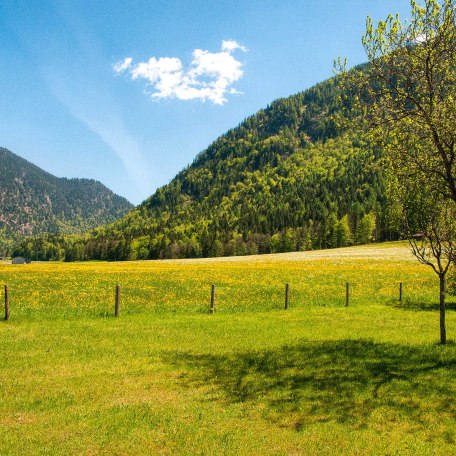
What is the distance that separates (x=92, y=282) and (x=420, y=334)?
37928 mm

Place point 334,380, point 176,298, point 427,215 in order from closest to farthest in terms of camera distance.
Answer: point 334,380, point 427,215, point 176,298

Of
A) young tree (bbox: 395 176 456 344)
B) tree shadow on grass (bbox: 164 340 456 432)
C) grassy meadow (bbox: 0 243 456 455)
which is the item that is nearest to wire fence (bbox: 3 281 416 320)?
grassy meadow (bbox: 0 243 456 455)

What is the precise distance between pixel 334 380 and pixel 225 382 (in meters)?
3.83

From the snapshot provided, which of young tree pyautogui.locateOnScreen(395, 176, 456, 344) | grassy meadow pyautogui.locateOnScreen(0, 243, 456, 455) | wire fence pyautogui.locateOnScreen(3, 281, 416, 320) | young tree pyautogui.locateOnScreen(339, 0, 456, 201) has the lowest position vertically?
wire fence pyautogui.locateOnScreen(3, 281, 416, 320)

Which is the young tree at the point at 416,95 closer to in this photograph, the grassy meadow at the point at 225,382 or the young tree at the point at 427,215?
the young tree at the point at 427,215

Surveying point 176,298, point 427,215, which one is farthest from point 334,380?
point 176,298

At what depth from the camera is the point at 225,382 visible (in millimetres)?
13305

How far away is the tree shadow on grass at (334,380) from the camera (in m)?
10.7

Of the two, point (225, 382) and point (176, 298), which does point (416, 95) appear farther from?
point (176, 298)

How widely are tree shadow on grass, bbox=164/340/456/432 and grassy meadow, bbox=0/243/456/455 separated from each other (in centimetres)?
6

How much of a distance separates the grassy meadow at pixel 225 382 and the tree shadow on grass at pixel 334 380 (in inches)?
2.4

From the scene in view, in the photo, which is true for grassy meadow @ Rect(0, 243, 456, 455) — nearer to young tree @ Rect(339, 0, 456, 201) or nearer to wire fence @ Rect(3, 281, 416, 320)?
wire fence @ Rect(3, 281, 416, 320)

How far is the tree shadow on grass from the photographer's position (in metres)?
10.7

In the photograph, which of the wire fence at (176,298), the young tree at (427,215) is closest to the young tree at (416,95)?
the young tree at (427,215)
